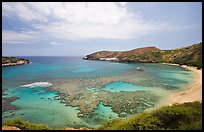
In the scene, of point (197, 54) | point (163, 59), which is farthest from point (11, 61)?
point (197, 54)

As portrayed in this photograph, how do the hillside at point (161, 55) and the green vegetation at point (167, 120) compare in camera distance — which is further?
the hillside at point (161, 55)

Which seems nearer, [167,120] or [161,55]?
[167,120]

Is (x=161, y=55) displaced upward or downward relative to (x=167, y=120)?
upward

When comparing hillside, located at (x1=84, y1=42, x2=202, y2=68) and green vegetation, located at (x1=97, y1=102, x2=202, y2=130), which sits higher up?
hillside, located at (x1=84, y1=42, x2=202, y2=68)

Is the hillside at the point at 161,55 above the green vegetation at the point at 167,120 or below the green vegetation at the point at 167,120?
above

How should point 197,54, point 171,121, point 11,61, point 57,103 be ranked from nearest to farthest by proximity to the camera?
point 171,121 < point 57,103 < point 197,54 < point 11,61

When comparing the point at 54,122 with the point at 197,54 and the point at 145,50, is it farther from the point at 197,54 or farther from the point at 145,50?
the point at 145,50

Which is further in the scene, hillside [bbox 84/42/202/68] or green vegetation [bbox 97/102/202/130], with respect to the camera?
hillside [bbox 84/42/202/68]

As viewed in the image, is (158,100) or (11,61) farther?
(11,61)
